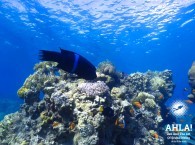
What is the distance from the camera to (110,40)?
39.6 meters

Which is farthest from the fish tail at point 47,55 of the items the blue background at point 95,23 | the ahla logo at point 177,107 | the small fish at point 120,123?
the blue background at point 95,23

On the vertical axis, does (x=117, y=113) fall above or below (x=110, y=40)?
below

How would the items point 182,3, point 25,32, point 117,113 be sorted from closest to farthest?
point 117,113 → point 182,3 → point 25,32

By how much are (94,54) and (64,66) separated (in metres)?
49.2

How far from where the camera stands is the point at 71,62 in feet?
12.8

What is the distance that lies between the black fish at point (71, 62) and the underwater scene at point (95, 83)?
0.05 ft

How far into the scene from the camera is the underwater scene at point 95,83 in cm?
550

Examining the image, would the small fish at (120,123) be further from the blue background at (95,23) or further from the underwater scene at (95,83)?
the blue background at (95,23)

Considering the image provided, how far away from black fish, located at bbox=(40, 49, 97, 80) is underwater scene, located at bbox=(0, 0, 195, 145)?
2 centimetres

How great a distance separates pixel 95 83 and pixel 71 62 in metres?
2.45

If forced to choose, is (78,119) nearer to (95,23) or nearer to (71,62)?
→ (71,62)

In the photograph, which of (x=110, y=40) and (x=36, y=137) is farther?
(x=110, y=40)

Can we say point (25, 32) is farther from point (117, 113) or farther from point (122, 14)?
point (117, 113)

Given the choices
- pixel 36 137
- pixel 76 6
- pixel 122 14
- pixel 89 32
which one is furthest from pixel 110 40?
pixel 36 137
